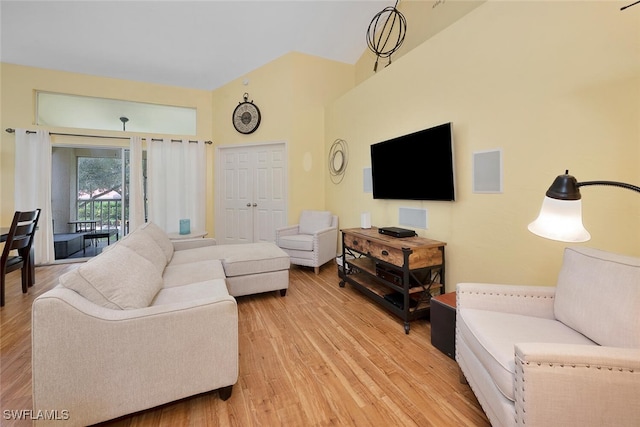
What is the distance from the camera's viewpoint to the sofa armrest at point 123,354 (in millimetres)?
1111

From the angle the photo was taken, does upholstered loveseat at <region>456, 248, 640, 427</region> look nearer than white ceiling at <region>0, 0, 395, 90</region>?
Yes

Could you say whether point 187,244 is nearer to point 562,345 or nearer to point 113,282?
point 113,282

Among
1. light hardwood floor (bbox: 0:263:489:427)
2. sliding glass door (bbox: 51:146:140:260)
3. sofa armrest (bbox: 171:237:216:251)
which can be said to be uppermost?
sliding glass door (bbox: 51:146:140:260)

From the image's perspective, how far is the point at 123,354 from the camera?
3.92 feet

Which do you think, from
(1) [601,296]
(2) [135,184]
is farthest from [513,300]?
(2) [135,184]

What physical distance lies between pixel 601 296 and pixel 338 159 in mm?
3375

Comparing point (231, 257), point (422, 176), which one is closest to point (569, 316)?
point (422, 176)

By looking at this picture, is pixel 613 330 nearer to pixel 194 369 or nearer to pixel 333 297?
pixel 194 369

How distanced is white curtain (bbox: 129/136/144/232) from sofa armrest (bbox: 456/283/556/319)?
4.82 metres

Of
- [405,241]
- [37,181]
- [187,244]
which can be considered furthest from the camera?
[37,181]

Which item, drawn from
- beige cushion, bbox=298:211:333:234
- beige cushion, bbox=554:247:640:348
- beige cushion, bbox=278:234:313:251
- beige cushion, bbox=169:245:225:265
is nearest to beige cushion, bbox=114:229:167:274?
beige cushion, bbox=169:245:225:265

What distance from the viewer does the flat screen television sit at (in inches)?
90.7

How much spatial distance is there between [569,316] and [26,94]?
6501mm

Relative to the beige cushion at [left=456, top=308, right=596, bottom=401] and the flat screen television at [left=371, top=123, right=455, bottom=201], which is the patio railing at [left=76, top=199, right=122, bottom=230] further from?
the beige cushion at [left=456, top=308, right=596, bottom=401]
